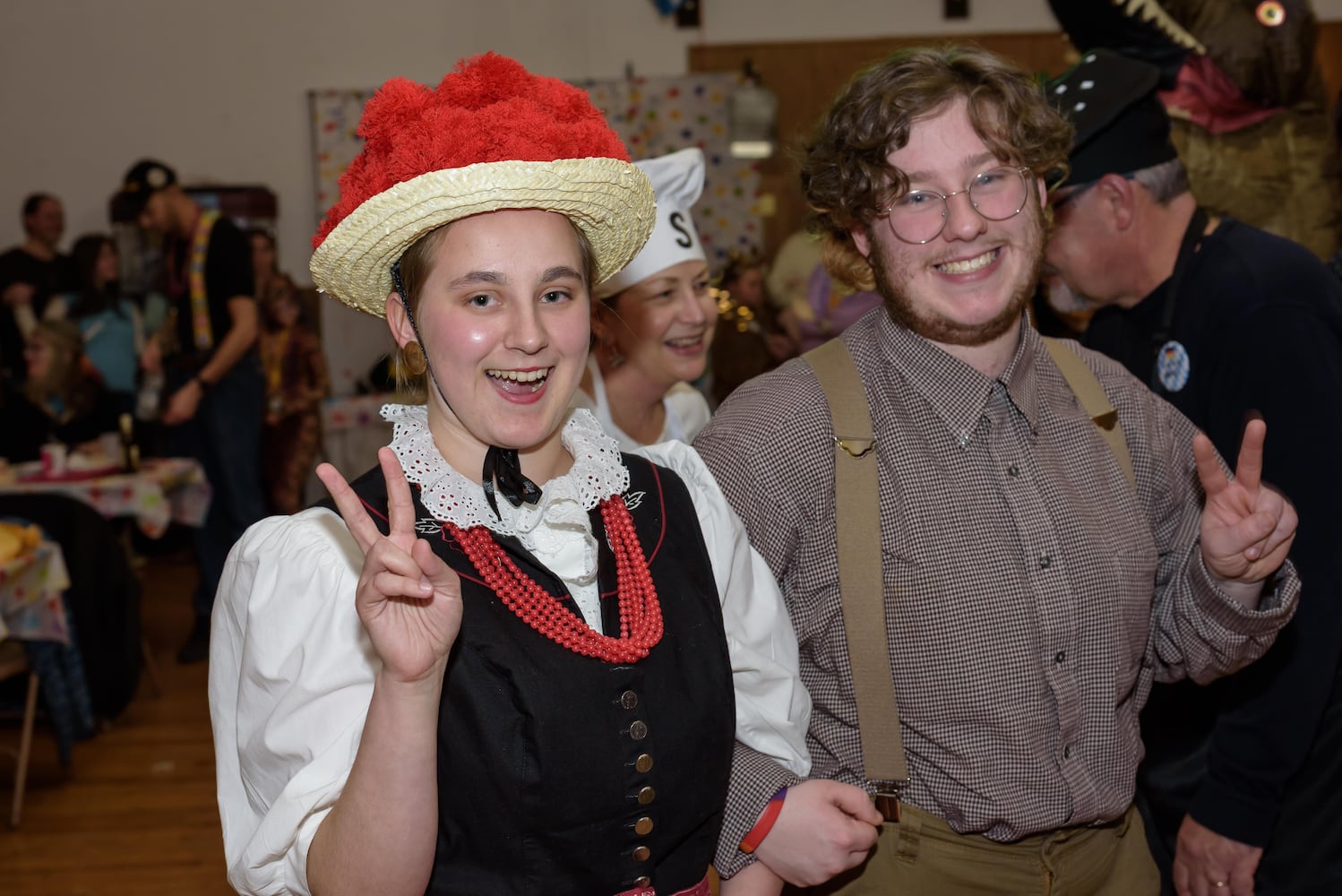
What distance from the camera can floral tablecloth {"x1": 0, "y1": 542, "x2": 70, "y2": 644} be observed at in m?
3.99

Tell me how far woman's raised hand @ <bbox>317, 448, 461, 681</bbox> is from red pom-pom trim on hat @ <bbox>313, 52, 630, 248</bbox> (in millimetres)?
372

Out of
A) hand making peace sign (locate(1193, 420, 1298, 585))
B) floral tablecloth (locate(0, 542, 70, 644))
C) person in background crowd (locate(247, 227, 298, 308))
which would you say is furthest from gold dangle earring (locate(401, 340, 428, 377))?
person in background crowd (locate(247, 227, 298, 308))

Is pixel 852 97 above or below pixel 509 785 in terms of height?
above

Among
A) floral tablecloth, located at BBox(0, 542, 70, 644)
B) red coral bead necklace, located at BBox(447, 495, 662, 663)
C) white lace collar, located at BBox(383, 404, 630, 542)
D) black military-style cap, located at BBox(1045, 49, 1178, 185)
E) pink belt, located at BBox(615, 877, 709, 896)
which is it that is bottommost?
floral tablecloth, located at BBox(0, 542, 70, 644)

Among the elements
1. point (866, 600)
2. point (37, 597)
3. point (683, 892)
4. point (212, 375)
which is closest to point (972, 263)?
point (866, 600)

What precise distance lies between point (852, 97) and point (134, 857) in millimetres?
3306

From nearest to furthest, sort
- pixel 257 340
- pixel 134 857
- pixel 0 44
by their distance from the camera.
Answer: pixel 134 857
pixel 257 340
pixel 0 44

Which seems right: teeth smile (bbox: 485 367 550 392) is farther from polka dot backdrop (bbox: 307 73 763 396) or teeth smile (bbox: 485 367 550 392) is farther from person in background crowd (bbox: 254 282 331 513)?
polka dot backdrop (bbox: 307 73 763 396)

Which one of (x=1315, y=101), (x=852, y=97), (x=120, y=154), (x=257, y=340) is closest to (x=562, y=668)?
(x=852, y=97)

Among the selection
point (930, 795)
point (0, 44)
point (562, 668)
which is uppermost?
point (0, 44)

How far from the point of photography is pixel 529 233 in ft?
4.64

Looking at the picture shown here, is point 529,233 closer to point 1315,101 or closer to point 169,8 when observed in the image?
point 1315,101

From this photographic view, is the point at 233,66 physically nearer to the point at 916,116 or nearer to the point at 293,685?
the point at 916,116

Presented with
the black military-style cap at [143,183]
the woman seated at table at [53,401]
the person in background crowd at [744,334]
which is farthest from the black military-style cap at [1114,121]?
the woman seated at table at [53,401]
